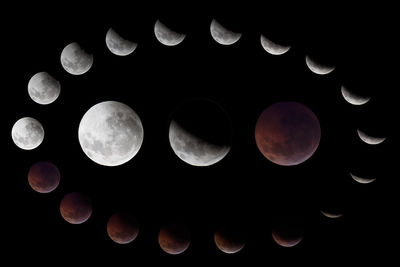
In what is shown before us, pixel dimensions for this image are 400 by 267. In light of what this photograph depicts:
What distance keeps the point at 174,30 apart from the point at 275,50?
95.5 inches

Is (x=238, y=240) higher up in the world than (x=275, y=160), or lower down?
lower down

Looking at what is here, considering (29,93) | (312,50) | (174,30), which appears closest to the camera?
(312,50)

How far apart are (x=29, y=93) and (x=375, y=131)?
8238 mm

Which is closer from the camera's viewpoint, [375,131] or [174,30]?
[375,131]

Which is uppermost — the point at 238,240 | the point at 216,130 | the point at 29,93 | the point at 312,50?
the point at 312,50

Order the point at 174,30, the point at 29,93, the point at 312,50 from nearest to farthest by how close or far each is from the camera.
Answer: the point at 312,50 < the point at 174,30 < the point at 29,93

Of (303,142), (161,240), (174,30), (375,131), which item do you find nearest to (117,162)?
(161,240)

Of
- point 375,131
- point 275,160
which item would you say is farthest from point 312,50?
point 275,160

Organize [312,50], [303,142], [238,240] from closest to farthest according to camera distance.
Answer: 1. [303,142]
2. [238,240]
3. [312,50]

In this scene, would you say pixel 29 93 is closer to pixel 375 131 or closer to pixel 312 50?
pixel 312 50

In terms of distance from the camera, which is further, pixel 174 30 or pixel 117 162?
pixel 174 30

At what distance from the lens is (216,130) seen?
616 cm

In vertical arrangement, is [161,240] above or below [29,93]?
above

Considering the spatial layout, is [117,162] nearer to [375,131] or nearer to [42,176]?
[42,176]
